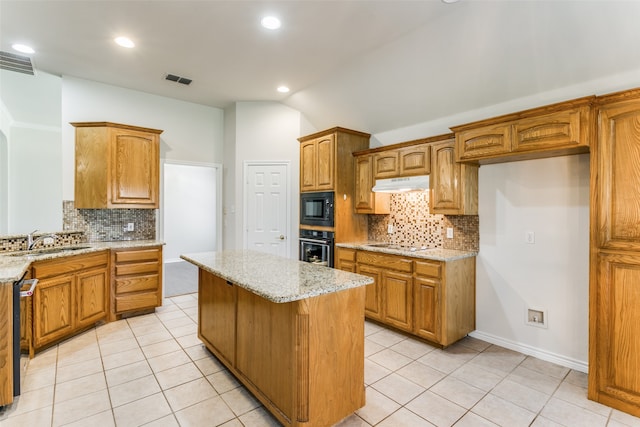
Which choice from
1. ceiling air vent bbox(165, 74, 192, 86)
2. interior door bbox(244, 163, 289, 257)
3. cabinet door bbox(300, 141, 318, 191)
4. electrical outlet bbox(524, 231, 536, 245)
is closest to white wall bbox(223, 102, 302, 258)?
interior door bbox(244, 163, 289, 257)

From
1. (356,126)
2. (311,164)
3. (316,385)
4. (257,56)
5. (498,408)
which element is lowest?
(498,408)

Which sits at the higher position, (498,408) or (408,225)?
(408,225)

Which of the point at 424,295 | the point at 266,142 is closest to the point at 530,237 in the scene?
the point at 424,295

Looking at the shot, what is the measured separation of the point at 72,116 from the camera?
404cm

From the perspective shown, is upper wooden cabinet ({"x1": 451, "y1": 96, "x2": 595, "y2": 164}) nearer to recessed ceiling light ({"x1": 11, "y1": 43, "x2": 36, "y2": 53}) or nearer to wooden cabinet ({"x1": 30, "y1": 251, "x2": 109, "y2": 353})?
wooden cabinet ({"x1": 30, "y1": 251, "x2": 109, "y2": 353})

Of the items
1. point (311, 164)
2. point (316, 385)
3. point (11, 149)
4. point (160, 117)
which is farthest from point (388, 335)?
point (11, 149)

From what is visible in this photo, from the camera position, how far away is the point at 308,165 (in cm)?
454

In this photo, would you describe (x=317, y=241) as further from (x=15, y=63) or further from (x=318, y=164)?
(x=15, y=63)

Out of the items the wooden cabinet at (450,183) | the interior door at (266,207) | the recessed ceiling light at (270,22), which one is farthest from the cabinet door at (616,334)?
the interior door at (266,207)

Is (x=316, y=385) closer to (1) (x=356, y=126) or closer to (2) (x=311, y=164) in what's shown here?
(2) (x=311, y=164)

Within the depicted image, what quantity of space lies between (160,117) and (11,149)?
6.10 ft

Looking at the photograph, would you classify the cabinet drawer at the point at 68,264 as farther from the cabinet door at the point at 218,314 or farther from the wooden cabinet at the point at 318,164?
the wooden cabinet at the point at 318,164

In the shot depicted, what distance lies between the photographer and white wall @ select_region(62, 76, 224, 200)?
13.1 ft

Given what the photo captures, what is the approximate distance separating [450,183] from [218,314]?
264 cm
